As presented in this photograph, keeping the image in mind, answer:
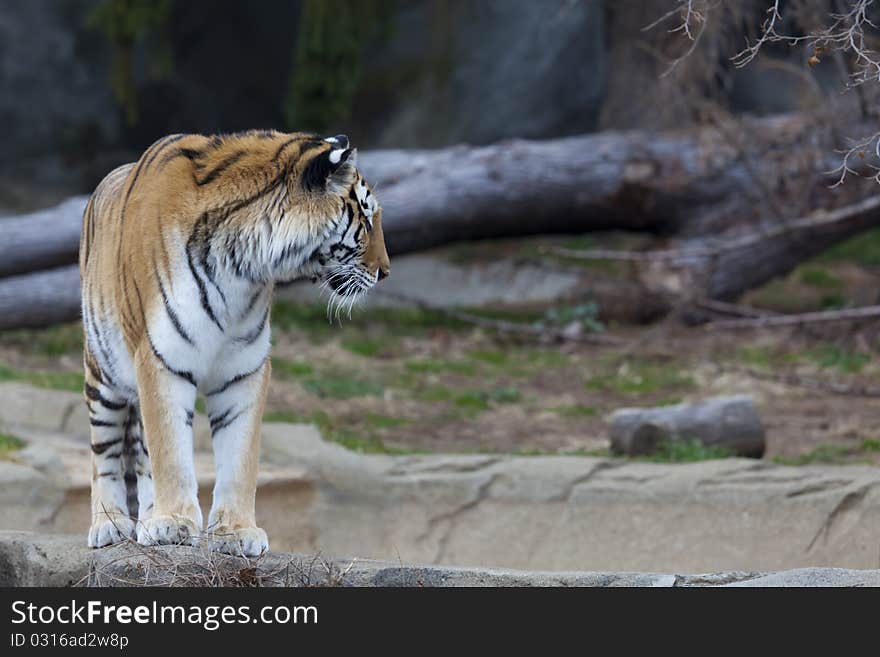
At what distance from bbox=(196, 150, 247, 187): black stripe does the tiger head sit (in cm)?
25

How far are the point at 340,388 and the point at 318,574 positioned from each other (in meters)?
4.60

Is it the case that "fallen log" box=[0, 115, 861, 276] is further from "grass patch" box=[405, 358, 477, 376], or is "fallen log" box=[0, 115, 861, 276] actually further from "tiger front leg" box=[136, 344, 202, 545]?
"tiger front leg" box=[136, 344, 202, 545]

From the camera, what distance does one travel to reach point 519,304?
1152 cm

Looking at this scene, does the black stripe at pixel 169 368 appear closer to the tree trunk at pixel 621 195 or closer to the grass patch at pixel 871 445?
the grass patch at pixel 871 445

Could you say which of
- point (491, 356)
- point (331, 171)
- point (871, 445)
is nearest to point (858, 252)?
point (491, 356)

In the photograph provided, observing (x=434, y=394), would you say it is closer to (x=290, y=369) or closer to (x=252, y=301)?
(x=290, y=369)

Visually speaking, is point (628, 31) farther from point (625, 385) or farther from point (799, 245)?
point (625, 385)

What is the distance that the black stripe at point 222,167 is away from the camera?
14.0 ft

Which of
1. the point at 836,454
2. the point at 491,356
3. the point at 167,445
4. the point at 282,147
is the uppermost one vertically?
the point at 491,356

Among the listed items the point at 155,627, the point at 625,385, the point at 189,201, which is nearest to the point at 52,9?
the point at 625,385

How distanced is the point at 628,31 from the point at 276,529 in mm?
7460

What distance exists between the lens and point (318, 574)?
3.99m

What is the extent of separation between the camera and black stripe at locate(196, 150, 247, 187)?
4273 mm

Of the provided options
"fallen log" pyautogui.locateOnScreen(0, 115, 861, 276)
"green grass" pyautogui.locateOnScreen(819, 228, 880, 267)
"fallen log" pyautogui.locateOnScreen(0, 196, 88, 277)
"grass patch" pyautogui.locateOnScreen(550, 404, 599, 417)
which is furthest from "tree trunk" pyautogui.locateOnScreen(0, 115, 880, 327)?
"green grass" pyautogui.locateOnScreen(819, 228, 880, 267)
